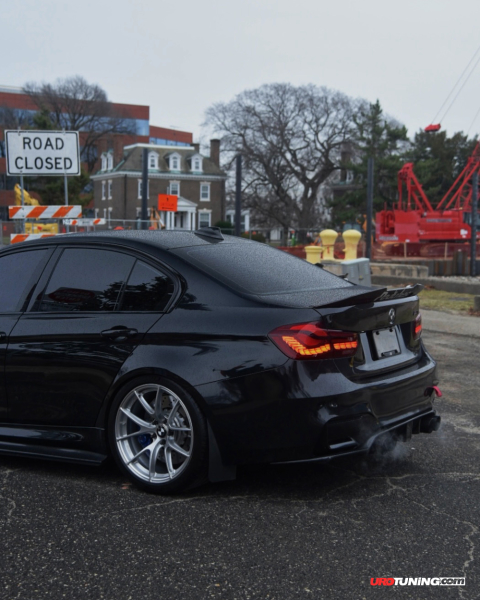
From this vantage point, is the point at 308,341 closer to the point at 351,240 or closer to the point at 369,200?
the point at 351,240

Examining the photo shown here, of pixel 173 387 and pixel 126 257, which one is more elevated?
pixel 126 257

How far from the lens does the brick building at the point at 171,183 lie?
70.9 m

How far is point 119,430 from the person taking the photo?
4273 mm

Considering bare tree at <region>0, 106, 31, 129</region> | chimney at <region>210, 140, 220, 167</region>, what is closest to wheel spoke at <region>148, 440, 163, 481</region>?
chimney at <region>210, 140, 220, 167</region>

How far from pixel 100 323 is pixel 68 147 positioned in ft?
31.5

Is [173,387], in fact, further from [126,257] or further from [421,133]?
[421,133]

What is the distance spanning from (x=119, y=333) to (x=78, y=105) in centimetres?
8210

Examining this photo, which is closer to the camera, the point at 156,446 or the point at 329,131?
the point at 156,446

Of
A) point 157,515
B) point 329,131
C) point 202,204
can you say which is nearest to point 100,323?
point 157,515

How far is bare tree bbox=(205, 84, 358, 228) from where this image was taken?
64438 mm

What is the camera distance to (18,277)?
4914 mm

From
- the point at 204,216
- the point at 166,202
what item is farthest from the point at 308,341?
the point at 204,216

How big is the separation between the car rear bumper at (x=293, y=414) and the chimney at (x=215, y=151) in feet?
224

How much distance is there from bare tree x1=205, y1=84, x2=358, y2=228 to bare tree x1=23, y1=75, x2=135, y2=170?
21071 millimetres
